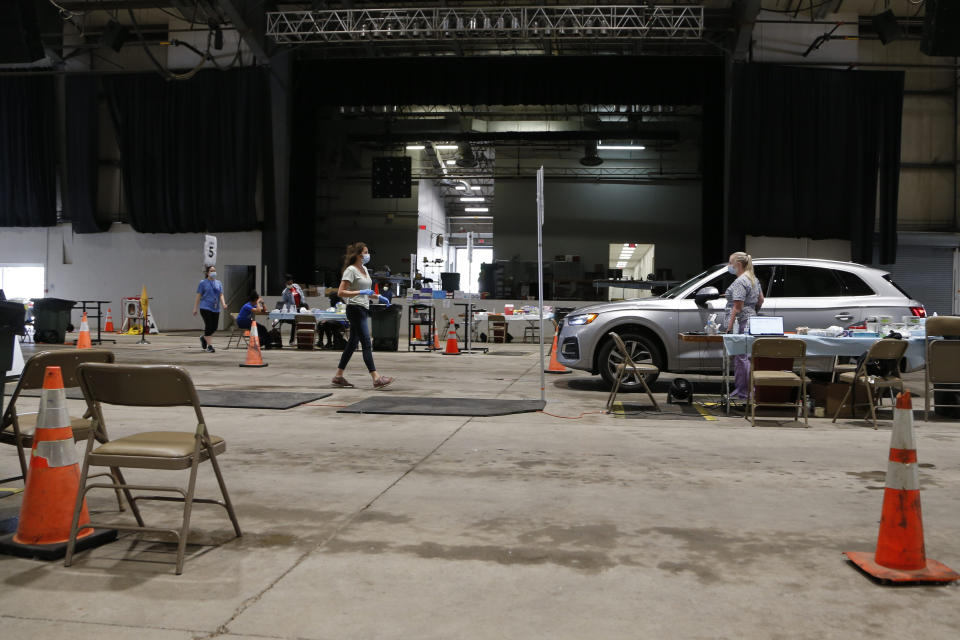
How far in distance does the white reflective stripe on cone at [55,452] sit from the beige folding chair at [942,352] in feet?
23.5

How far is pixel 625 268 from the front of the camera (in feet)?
114

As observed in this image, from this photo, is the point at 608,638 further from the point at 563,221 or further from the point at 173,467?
the point at 563,221

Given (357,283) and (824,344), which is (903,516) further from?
(357,283)

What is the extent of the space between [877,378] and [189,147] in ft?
74.5

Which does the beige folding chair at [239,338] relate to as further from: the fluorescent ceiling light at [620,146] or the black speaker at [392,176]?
the fluorescent ceiling light at [620,146]

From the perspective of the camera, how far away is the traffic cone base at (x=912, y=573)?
2.82 metres

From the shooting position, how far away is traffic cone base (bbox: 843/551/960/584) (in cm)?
282

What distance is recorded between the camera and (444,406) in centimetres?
771

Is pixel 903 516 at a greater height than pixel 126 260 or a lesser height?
lesser

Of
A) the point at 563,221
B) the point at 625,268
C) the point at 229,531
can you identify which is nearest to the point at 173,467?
the point at 229,531

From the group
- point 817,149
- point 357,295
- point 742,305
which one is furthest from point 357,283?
point 817,149

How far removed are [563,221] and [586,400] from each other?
2518 centimetres

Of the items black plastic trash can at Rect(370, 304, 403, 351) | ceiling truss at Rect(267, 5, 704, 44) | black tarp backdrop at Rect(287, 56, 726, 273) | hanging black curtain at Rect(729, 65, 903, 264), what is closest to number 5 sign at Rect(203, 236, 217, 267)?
black plastic trash can at Rect(370, 304, 403, 351)

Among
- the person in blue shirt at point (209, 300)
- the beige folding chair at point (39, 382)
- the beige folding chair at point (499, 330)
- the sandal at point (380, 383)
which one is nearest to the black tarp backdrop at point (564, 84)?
the beige folding chair at point (499, 330)
